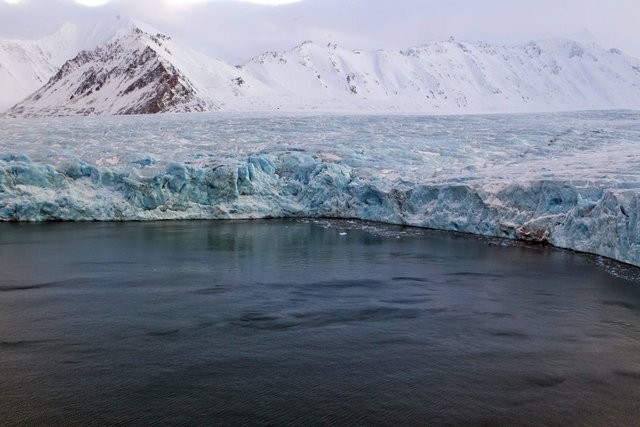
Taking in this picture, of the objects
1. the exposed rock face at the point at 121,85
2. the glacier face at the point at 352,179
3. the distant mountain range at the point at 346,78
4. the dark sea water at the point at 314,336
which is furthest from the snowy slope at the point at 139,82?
the dark sea water at the point at 314,336

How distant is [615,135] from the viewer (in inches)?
1012

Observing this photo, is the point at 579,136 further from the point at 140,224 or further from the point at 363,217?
the point at 140,224

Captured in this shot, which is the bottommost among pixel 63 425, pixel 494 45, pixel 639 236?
pixel 63 425

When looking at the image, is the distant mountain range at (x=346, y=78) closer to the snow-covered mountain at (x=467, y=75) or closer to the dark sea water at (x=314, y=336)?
the snow-covered mountain at (x=467, y=75)

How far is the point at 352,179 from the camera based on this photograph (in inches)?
806

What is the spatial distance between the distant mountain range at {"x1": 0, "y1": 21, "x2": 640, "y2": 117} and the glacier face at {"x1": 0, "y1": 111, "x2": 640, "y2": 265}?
164 ft

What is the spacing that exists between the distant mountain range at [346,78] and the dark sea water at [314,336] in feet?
203

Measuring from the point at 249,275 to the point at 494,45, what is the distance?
14053 cm

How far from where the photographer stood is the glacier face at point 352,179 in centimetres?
1541

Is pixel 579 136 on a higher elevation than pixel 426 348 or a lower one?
higher

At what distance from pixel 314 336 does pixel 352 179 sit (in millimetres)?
12313

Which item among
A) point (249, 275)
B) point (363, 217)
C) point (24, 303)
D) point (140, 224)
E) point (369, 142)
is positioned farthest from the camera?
point (369, 142)

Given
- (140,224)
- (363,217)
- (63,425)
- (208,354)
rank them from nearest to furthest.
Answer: (63,425) < (208,354) < (140,224) < (363,217)

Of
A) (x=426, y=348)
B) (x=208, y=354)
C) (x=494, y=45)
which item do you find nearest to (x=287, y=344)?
(x=208, y=354)
